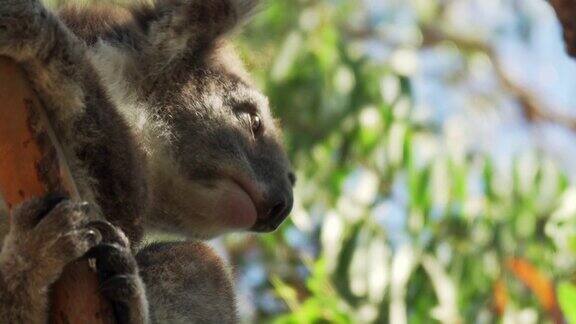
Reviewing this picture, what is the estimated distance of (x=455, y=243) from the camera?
6305 millimetres

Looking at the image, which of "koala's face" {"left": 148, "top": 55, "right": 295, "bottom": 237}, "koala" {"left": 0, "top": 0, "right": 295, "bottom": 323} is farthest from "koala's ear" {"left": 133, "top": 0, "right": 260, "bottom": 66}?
"koala's face" {"left": 148, "top": 55, "right": 295, "bottom": 237}

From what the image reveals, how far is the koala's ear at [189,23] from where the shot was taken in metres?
3.52

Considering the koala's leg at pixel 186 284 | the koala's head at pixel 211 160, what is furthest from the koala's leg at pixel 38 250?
the koala's head at pixel 211 160

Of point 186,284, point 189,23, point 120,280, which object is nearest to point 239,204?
point 186,284

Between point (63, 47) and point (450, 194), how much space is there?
3916 millimetres

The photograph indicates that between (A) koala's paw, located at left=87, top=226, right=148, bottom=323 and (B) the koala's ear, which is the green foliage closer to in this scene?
(B) the koala's ear

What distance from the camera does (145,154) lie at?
10.4ft

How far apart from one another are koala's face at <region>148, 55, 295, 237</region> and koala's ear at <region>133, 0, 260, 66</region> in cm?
13

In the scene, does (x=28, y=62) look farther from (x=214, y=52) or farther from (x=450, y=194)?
(x=450, y=194)

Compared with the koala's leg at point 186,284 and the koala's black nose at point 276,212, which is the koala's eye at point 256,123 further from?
the koala's leg at point 186,284

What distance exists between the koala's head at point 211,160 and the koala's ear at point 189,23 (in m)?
0.02

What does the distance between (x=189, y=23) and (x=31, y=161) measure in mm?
1430

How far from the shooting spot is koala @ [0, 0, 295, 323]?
250 cm

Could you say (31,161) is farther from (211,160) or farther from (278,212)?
(278,212)
